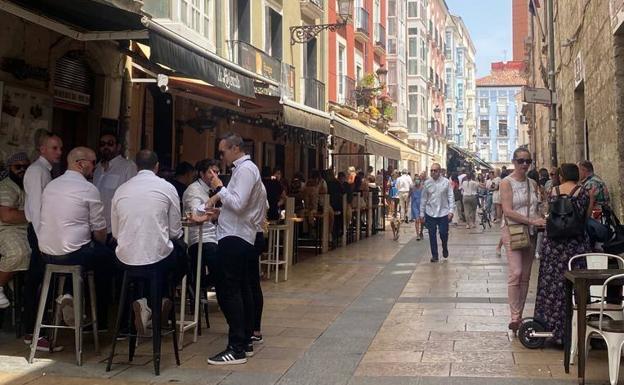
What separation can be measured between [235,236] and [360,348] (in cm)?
158

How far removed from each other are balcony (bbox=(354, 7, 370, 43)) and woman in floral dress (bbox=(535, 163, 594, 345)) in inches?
908

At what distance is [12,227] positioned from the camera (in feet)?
21.0

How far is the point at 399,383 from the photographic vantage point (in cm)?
514

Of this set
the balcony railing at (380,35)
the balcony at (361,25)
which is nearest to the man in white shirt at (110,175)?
the balcony at (361,25)

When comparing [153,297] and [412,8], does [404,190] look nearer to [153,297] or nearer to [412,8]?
[153,297]

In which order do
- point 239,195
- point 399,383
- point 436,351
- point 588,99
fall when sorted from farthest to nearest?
point 588,99 → point 436,351 → point 239,195 → point 399,383

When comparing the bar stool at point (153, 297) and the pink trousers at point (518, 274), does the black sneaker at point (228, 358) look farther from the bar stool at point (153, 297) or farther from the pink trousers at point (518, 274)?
the pink trousers at point (518, 274)

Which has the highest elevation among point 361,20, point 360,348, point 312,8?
point 361,20

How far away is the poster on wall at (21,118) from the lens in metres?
7.68

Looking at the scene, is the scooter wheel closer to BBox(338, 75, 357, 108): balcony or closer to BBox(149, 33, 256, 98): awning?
BBox(149, 33, 256, 98): awning

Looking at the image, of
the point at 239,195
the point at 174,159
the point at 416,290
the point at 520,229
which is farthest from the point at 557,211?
the point at 174,159

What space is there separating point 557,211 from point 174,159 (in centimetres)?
875

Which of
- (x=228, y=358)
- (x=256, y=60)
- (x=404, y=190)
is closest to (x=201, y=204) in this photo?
(x=228, y=358)

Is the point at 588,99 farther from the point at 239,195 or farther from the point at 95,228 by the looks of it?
the point at 95,228
